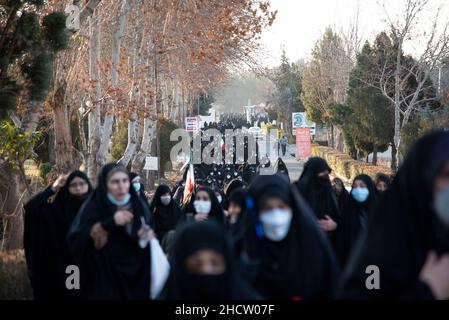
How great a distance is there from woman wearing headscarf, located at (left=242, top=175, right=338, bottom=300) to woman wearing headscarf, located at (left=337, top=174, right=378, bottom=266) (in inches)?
116

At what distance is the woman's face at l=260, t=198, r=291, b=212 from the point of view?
4.02 metres

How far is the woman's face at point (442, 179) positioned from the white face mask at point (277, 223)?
136cm

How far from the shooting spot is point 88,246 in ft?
17.2

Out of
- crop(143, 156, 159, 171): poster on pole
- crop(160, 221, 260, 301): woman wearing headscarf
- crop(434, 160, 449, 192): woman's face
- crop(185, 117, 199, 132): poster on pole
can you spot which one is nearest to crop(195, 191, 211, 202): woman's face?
crop(160, 221, 260, 301): woman wearing headscarf

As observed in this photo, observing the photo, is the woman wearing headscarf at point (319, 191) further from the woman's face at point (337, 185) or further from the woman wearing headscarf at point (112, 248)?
the woman's face at point (337, 185)

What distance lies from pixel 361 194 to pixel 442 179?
4829 millimetres

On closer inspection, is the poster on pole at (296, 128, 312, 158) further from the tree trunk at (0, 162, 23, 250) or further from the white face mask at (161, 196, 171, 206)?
the white face mask at (161, 196, 171, 206)

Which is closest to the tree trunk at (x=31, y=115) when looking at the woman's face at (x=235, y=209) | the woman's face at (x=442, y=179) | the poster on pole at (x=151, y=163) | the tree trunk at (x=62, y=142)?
the tree trunk at (x=62, y=142)

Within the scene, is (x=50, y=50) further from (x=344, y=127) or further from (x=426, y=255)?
(x=344, y=127)

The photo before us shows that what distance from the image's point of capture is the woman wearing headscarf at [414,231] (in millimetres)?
2678

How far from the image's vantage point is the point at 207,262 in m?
3.22

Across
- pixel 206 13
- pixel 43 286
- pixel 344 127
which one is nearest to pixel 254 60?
pixel 206 13

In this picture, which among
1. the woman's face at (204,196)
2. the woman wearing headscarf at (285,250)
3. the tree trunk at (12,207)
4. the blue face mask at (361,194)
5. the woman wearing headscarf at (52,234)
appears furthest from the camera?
the tree trunk at (12,207)

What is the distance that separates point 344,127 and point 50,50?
24.9 meters
